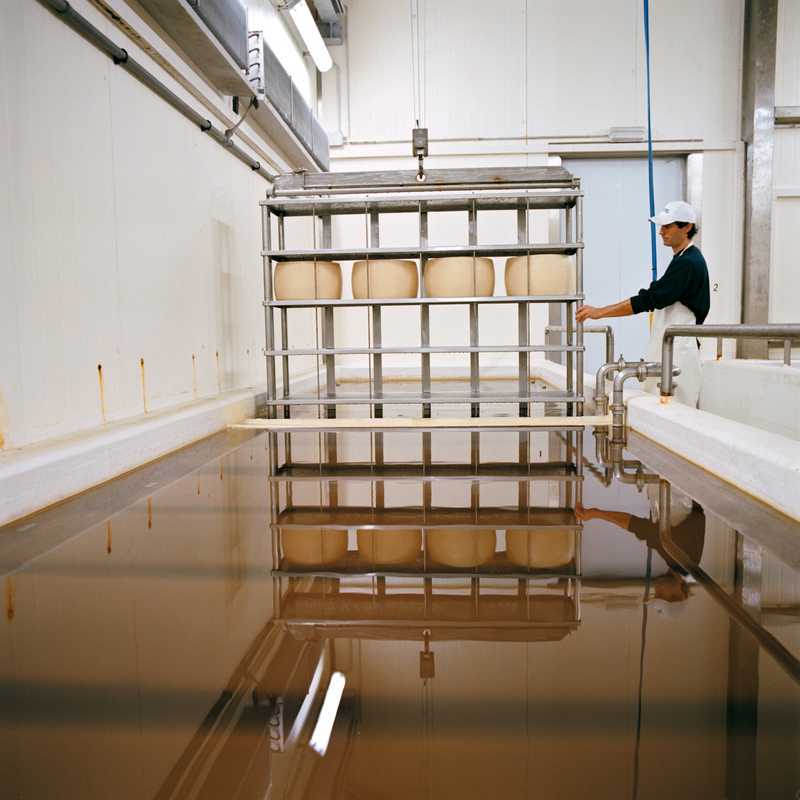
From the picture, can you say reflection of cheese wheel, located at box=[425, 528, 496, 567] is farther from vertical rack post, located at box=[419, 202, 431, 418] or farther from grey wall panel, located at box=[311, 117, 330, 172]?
grey wall panel, located at box=[311, 117, 330, 172]

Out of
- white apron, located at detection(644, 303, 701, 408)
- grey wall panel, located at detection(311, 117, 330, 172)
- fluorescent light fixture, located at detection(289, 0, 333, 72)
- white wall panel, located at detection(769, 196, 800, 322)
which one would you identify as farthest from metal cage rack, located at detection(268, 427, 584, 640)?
white wall panel, located at detection(769, 196, 800, 322)

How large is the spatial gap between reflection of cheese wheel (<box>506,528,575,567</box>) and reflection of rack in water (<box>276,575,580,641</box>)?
0.12 metres

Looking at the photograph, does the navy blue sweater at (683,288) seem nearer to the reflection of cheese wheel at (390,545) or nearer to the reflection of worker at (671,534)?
the reflection of worker at (671,534)

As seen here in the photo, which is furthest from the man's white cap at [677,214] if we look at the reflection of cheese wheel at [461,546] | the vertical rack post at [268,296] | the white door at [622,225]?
the white door at [622,225]

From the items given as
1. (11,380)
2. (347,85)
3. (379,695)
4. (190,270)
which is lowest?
(379,695)

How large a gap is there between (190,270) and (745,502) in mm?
2903

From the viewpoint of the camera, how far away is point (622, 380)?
3484 mm

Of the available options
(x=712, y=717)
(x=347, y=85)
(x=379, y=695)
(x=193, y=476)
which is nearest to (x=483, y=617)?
(x=379, y=695)

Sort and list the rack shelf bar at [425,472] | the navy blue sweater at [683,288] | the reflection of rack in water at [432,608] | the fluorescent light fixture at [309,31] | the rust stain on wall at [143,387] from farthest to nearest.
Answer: the fluorescent light fixture at [309,31] → the navy blue sweater at [683,288] → the rust stain on wall at [143,387] → the rack shelf bar at [425,472] → the reflection of rack in water at [432,608]

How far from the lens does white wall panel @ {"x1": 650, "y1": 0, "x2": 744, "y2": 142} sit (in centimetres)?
765

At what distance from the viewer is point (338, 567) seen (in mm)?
1595

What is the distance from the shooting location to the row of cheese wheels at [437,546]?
1.62 m

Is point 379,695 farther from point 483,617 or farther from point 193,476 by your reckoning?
point 193,476

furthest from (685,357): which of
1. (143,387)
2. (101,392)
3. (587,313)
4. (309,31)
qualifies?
(309,31)
